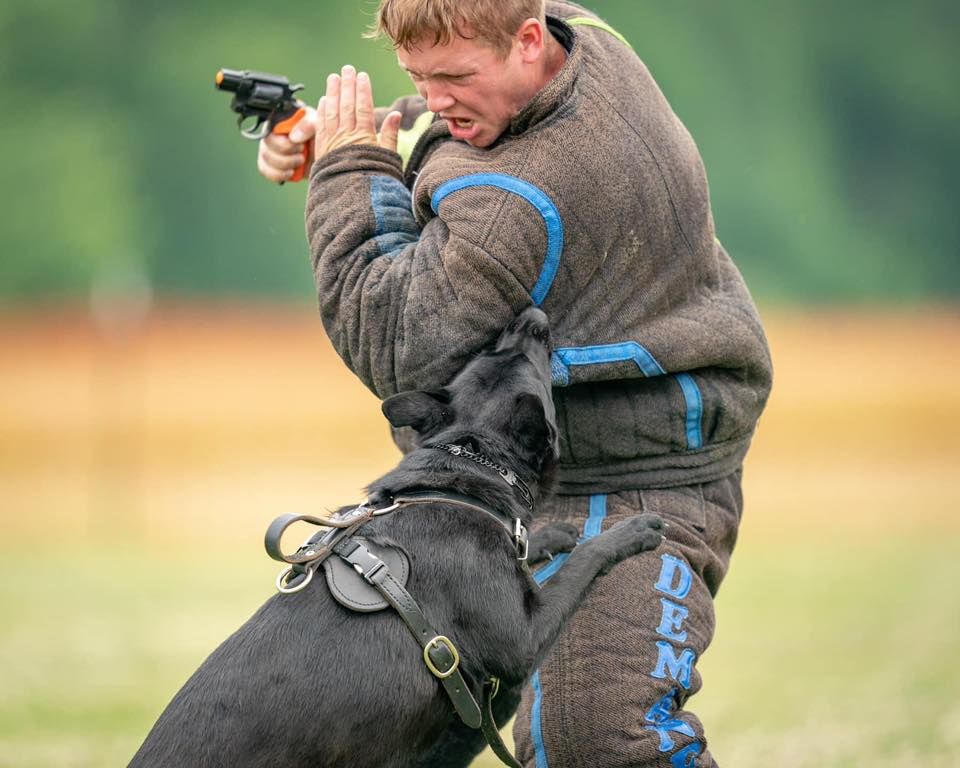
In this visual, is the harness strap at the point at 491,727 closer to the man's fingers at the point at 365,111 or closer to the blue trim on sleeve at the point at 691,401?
the blue trim on sleeve at the point at 691,401

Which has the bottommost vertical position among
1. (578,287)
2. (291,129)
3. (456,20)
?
(578,287)

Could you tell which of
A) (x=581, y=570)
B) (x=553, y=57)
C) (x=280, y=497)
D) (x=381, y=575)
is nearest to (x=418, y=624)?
(x=381, y=575)

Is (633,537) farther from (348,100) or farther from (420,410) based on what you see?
(348,100)

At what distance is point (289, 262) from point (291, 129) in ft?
26.7

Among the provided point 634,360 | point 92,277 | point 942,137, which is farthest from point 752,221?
point 634,360

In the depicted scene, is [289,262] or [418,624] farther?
[289,262]

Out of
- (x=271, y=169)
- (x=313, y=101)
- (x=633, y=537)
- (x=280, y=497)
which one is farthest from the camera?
(x=313, y=101)

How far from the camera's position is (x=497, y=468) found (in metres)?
2.88

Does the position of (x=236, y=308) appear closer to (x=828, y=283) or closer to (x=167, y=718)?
(x=828, y=283)

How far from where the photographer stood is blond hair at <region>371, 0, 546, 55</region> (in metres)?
2.68

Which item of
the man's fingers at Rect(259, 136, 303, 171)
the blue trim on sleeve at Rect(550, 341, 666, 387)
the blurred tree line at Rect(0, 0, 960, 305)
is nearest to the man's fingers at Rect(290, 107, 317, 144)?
the man's fingers at Rect(259, 136, 303, 171)

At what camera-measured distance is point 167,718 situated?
8.46 feet

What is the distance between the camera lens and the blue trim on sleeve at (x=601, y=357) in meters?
2.83

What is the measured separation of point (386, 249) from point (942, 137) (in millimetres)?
10206
